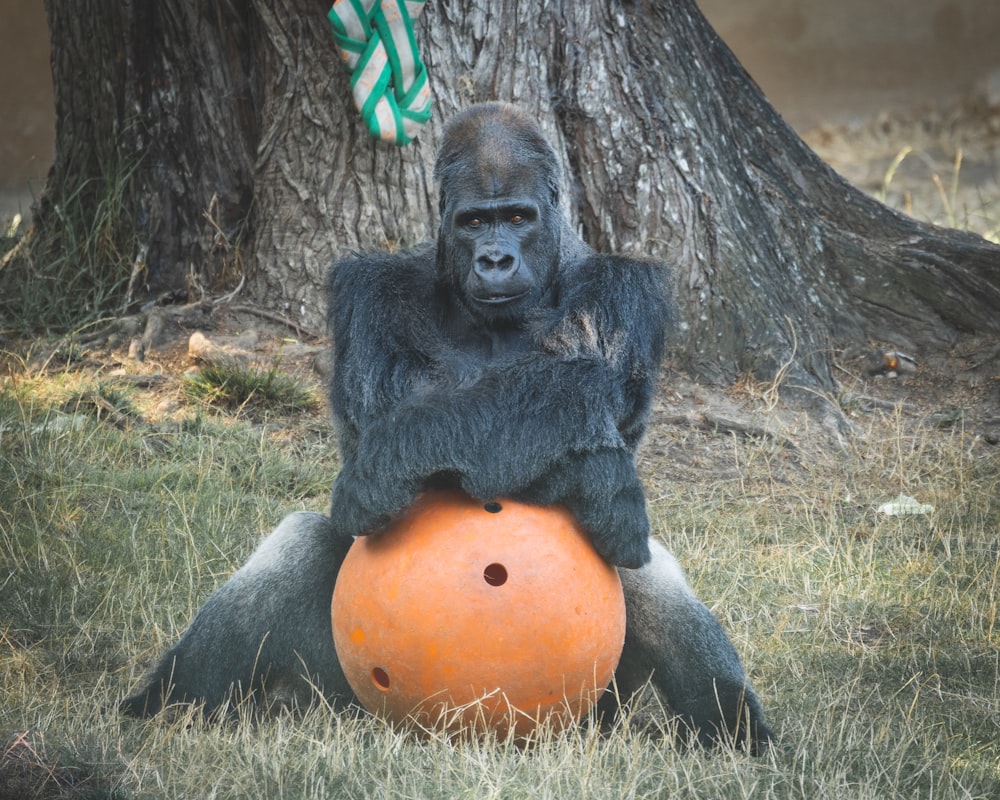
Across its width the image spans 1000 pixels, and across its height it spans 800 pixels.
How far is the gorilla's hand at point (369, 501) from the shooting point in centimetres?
288

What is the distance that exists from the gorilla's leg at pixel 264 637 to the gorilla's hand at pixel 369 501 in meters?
0.30

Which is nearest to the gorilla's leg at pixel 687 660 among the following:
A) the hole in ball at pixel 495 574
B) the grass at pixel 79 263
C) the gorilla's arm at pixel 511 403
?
the gorilla's arm at pixel 511 403

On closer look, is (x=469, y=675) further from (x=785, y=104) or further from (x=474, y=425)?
(x=785, y=104)

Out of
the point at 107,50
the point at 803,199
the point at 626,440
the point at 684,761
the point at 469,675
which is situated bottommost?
the point at 684,761

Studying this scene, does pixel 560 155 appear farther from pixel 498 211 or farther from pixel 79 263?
pixel 498 211

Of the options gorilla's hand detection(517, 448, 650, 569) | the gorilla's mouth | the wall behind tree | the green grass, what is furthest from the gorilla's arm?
the wall behind tree

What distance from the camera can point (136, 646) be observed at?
12.5 feet

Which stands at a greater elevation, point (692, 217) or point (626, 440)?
point (692, 217)

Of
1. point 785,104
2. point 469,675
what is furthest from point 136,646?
point 785,104

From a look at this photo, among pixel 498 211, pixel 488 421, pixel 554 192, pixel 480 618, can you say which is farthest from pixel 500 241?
pixel 480 618

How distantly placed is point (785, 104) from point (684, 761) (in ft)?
33.4

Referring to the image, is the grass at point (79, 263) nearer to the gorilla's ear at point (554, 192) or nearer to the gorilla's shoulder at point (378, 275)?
the gorilla's shoulder at point (378, 275)

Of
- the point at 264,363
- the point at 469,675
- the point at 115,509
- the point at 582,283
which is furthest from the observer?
the point at 264,363

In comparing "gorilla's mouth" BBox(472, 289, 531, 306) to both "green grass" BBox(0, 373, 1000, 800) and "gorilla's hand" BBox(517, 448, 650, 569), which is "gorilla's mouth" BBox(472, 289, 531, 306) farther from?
"green grass" BBox(0, 373, 1000, 800)
